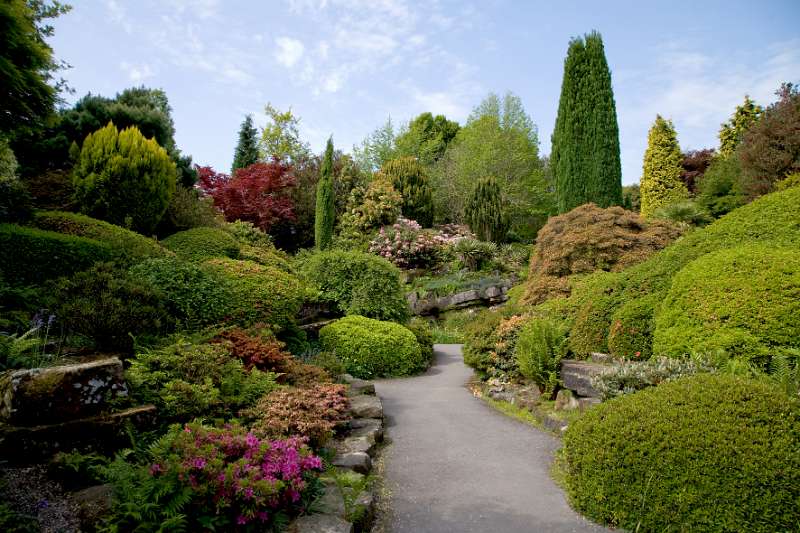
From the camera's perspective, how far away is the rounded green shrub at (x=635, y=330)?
5617 millimetres

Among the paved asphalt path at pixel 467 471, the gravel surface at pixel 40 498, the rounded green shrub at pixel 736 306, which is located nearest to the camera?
the gravel surface at pixel 40 498

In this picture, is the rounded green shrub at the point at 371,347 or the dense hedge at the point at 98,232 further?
the rounded green shrub at the point at 371,347

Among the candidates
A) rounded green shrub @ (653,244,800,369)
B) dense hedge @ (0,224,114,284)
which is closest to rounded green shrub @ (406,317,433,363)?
rounded green shrub @ (653,244,800,369)

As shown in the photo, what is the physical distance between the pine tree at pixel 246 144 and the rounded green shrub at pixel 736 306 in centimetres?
3106

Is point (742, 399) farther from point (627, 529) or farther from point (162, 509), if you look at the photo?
point (162, 509)

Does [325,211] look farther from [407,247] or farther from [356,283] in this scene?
[356,283]

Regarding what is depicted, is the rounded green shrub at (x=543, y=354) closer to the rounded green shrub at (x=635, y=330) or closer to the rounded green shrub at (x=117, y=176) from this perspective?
the rounded green shrub at (x=635, y=330)

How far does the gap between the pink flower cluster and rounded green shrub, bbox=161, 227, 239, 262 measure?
19.7ft

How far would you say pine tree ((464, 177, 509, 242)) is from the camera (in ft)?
66.6

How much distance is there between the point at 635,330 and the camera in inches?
224

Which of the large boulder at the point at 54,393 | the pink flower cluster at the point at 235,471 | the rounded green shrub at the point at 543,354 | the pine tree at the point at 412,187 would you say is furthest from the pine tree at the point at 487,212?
the large boulder at the point at 54,393

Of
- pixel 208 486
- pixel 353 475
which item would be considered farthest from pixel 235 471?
pixel 353 475

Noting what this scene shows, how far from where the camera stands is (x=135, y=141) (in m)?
8.84

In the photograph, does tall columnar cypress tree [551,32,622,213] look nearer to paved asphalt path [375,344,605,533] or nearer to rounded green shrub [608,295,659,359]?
rounded green shrub [608,295,659,359]
